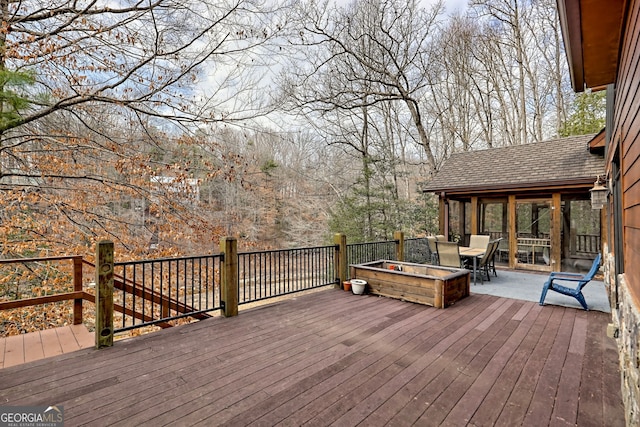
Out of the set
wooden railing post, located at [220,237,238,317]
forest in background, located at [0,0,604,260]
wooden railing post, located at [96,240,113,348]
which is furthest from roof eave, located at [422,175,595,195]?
wooden railing post, located at [96,240,113,348]

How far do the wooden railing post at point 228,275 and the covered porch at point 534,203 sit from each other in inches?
257

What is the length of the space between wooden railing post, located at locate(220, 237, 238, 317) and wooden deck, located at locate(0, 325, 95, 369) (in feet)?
4.79

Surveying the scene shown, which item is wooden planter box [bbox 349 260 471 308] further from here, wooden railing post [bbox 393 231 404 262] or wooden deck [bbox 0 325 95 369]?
wooden deck [bbox 0 325 95 369]

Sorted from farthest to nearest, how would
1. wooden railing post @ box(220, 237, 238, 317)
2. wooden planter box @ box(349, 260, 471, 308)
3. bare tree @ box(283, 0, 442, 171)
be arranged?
bare tree @ box(283, 0, 442, 171)
wooden planter box @ box(349, 260, 471, 308)
wooden railing post @ box(220, 237, 238, 317)

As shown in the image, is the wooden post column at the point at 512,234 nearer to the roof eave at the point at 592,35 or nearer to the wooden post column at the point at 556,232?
the wooden post column at the point at 556,232

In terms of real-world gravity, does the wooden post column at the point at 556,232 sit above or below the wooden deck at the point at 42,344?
above

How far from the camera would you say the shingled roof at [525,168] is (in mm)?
6953

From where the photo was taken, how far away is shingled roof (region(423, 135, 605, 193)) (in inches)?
274

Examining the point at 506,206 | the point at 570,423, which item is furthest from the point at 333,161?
the point at 570,423

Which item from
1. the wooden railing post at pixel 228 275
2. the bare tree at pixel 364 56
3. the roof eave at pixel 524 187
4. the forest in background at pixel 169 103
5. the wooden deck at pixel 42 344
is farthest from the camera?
the bare tree at pixel 364 56

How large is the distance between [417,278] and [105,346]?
4086 mm

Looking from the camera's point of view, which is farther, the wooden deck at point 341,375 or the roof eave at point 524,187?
the roof eave at point 524,187

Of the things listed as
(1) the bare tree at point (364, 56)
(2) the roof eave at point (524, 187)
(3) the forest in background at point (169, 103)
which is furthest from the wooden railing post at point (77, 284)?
(1) the bare tree at point (364, 56)

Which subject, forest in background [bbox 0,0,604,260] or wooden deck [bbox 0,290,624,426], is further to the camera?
forest in background [bbox 0,0,604,260]
